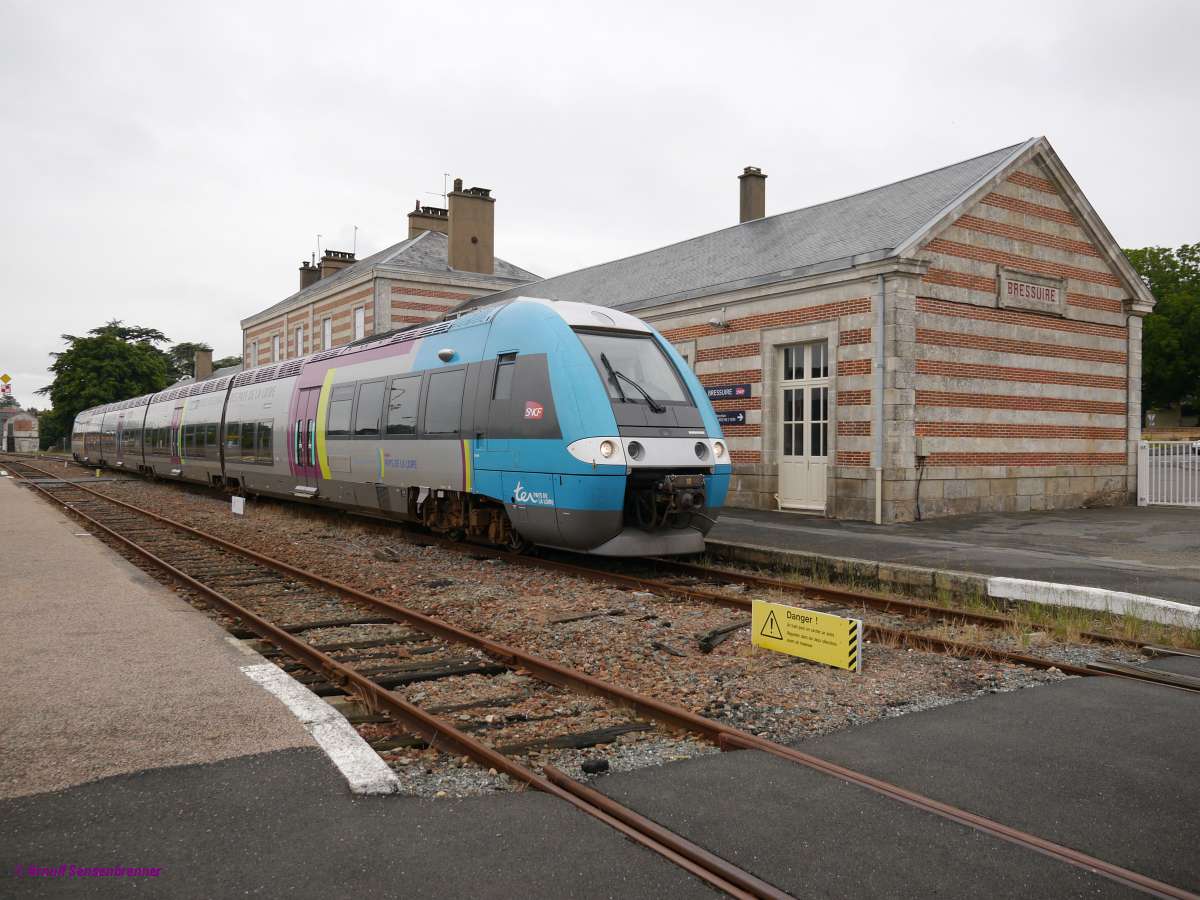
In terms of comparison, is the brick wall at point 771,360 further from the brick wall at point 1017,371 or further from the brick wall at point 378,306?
the brick wall at point 378,306

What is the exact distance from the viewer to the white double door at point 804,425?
15.4m

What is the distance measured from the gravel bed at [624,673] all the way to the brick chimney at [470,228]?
24383 mm

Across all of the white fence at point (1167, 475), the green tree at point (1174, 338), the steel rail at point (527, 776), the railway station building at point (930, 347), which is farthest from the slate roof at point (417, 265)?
the green tree at point (1174, 338)

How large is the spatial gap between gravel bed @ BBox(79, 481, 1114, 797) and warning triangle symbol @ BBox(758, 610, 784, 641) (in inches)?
6.2

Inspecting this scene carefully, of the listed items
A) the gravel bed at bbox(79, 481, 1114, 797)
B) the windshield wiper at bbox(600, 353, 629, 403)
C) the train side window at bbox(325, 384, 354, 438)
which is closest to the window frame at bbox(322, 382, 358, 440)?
the train side window at bbox(325, 384, 354, 438)

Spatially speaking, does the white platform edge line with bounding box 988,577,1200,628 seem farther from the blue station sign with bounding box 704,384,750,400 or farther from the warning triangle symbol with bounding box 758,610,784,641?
→ the blue station sign with bounding box 704,384,750,400

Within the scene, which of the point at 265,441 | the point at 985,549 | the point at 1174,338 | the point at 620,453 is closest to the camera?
the point at 620,453

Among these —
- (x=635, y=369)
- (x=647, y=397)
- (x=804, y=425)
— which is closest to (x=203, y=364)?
(x=804, y=425)

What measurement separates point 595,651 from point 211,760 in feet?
9.58

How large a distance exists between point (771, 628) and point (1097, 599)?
314cm

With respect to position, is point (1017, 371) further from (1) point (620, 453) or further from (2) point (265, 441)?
(2) point (265, 441)

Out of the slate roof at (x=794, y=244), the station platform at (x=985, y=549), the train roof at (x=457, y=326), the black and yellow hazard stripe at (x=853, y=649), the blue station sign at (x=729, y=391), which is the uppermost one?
the slate roof at (x=794, y=244)

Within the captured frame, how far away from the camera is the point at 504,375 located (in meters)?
10.3

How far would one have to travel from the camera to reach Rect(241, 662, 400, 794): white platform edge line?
3832 mm
